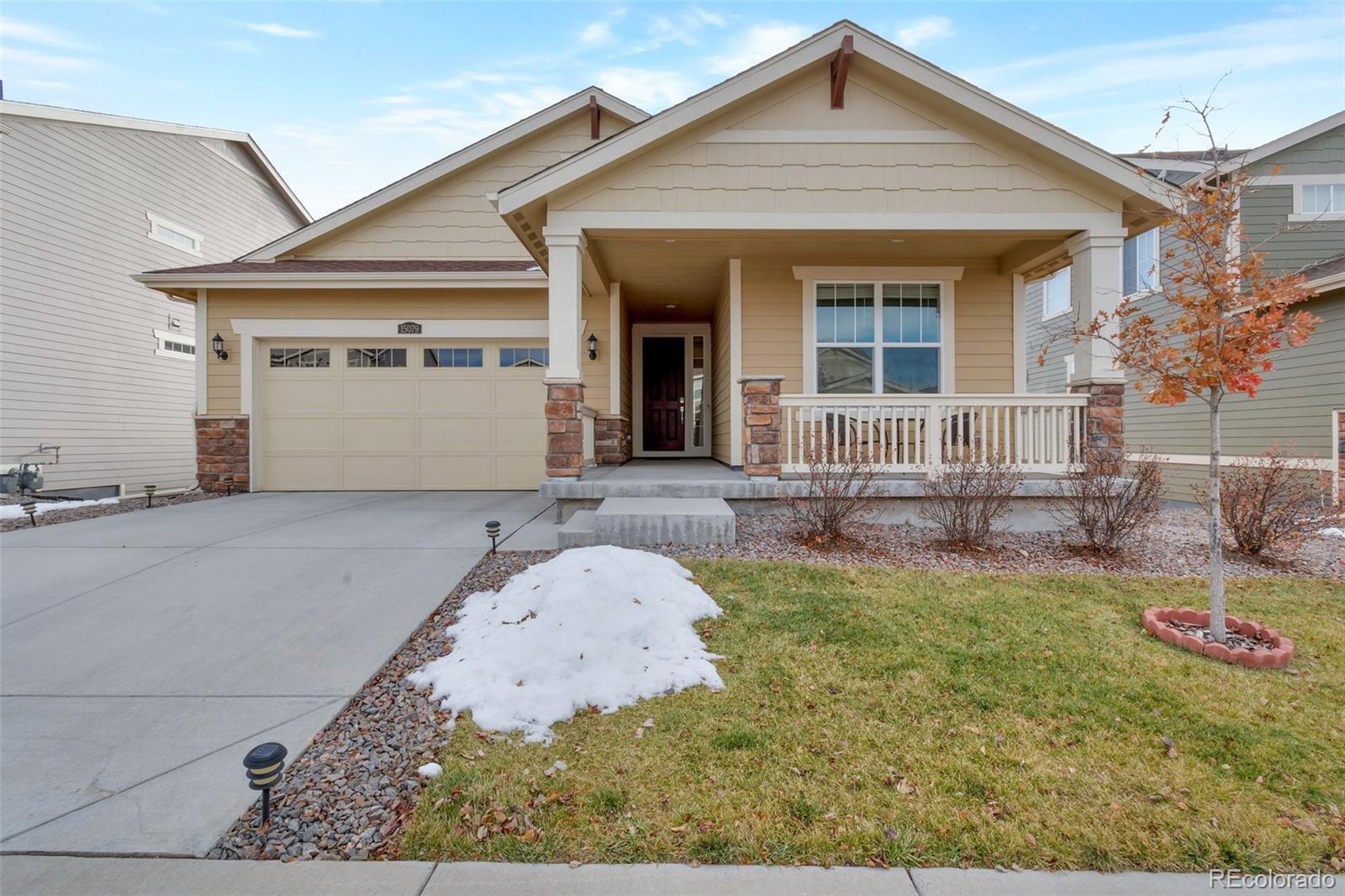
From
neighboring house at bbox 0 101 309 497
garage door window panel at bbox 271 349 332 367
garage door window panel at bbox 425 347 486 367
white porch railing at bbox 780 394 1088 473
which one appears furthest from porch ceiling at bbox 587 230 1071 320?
neighboring house at bbox 0 101 309 497

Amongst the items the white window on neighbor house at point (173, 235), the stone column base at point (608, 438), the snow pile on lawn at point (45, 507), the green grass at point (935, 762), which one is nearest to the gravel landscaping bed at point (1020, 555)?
the green grass at point (935, 762)

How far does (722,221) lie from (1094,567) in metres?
4.55

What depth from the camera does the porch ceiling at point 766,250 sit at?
6.18 metres

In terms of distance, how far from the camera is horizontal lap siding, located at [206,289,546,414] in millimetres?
8492

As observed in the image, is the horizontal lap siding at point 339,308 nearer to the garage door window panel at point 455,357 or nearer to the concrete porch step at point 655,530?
the garage door window panel at point 455,357

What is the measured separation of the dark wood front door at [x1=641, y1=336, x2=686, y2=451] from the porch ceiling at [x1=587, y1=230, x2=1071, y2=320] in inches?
94.0

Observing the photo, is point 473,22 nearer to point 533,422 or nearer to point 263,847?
point 533,422

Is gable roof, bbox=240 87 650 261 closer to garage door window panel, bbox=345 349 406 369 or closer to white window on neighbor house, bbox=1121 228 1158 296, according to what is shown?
garage door window panel, bbox=345 349 406 369

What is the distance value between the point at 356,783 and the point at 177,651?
1888 millimetres

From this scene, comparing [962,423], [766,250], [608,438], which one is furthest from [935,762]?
[608,438]

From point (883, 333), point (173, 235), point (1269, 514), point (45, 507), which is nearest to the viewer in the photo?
point (1269, 514)

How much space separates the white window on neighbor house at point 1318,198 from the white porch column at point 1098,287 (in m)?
6.90

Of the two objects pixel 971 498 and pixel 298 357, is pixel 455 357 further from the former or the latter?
pixel 971 498

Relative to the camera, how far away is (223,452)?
8.50 m
